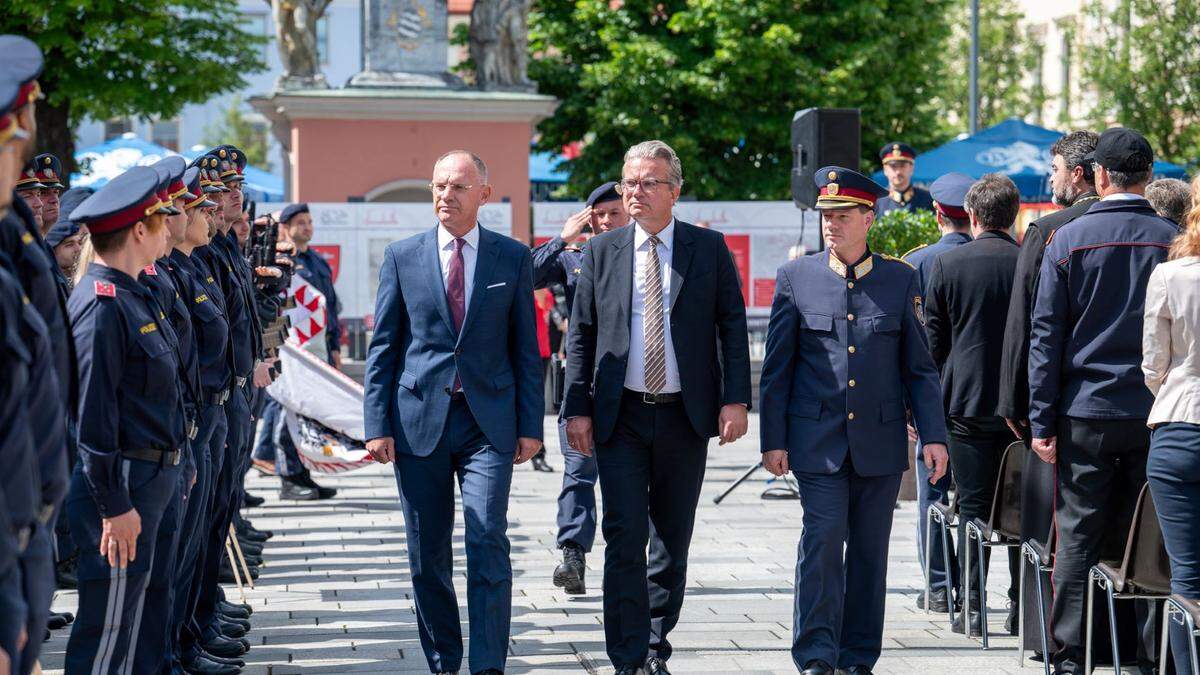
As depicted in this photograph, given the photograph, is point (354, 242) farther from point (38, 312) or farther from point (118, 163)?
point (38, 312)

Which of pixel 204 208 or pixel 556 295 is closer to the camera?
pixel 204 208

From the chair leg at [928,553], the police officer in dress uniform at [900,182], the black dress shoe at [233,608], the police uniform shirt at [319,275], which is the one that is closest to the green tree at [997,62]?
the police officer in dress uniform at [900,182]

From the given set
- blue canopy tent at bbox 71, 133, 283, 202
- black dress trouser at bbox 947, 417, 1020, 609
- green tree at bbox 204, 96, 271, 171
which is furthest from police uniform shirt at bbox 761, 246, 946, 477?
green tree at bbox 204, 96, 271, 171

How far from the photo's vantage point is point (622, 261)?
23.5 feet

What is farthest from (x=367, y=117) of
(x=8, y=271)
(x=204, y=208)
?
(x=8, y=271)

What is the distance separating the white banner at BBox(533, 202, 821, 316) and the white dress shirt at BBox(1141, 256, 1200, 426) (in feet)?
55.6

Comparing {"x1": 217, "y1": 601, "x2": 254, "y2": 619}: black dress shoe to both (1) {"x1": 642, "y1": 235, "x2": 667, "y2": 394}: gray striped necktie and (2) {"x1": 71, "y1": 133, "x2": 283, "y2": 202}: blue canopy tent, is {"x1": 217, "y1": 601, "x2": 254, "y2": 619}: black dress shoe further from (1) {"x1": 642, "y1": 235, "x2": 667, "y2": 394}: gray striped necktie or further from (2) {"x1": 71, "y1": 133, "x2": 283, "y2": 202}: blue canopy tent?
(2) {"x1": 71, "y1": 133, "x2": 283, "y2": 202}: blue canopy tent

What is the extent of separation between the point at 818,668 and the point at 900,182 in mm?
8054

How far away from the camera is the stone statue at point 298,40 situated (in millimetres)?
25531

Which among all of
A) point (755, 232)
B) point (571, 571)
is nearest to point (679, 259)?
point (571, 571)

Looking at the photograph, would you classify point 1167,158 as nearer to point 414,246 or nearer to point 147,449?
point 414,246

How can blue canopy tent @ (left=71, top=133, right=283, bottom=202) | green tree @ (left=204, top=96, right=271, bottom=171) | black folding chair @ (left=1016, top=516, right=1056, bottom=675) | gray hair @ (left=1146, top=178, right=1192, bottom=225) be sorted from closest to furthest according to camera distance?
black folding chair @ (left=1016, top=516, right=1056, bottom=675) → gray hair @ (left=1146, top=178, right=1192, bottom=225) → blue canopy tent @ (left=71, top=133, right=283, bottom=202) → green tree @ (left=204, top=96, right=271, bottom=171)

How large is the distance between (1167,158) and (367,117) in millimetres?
12647

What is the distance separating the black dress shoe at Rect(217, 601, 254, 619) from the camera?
838cm
